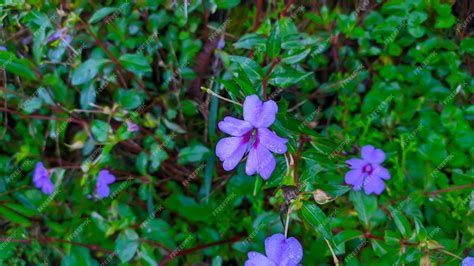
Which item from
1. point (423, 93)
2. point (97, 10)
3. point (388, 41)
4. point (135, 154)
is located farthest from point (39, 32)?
point (423, 93)

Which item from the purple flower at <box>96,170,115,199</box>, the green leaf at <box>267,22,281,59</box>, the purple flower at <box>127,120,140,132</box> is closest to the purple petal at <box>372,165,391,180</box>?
the green leaf at <box>267,22,281,59</box>

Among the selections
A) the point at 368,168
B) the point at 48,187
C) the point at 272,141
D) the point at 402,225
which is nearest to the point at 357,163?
the point at 368,168

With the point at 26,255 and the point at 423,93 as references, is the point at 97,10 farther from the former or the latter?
the point at 423,93

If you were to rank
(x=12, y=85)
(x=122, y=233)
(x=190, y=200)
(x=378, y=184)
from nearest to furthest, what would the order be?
(x=378, y=184) < (x=122, y=233) < (x=190, y=200) < (x=12, y=85)

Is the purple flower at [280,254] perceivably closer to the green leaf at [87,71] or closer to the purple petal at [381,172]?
the purple petal at [381,172]

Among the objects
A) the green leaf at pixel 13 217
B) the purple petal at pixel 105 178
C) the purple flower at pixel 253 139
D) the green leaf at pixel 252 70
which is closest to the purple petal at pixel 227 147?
the purple flower at pixel 253 139

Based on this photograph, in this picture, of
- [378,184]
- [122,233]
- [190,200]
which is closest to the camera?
[378,184]

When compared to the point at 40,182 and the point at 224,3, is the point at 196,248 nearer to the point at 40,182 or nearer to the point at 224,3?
the point at 40,182
